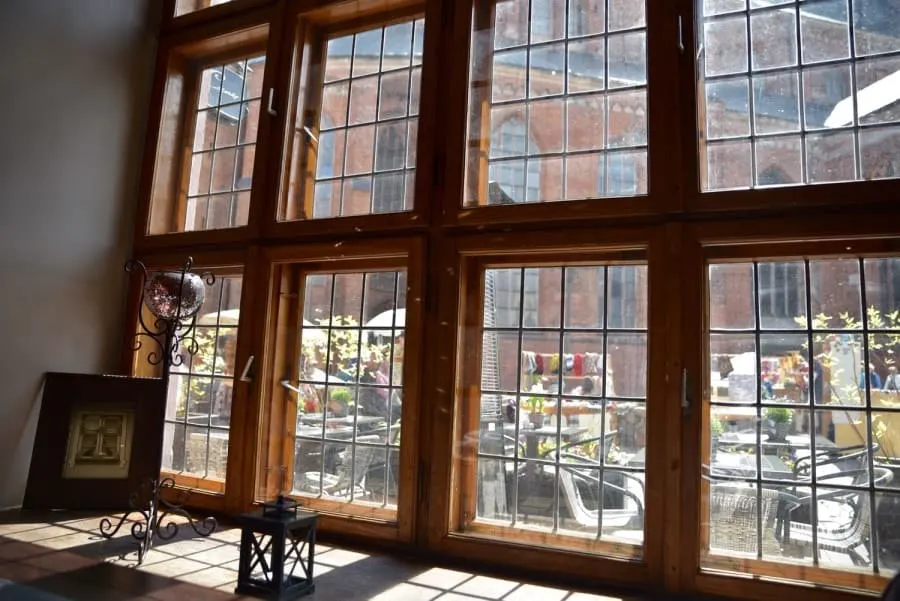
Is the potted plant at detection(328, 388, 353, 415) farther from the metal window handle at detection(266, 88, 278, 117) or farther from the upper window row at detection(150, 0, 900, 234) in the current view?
the metal window handle at detection(266, 88, 278, 117)

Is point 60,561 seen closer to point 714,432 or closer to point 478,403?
point 478,403

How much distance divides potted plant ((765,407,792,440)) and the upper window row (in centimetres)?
69

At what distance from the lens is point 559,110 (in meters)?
2.25

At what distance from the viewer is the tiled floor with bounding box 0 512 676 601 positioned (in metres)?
1.69

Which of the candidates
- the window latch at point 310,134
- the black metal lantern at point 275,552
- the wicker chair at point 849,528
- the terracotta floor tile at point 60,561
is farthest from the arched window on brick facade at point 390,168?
the wicker chair at point 849,528

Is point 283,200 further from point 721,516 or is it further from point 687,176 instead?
point 721,516

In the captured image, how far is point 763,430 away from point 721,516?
0.28 m

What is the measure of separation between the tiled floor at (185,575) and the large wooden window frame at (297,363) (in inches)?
6.0

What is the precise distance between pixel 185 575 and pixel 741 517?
1654 mm

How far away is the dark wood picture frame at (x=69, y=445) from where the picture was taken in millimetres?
2467

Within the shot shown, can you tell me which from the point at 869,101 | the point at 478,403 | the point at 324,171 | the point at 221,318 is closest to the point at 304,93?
the point at 324,171

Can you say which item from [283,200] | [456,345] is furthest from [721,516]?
[283,200]

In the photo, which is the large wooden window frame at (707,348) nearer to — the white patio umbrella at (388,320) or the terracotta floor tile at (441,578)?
the terracotta floor tile at (441,578)

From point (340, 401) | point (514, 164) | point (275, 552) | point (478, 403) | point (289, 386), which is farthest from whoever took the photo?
point (289, 386)
